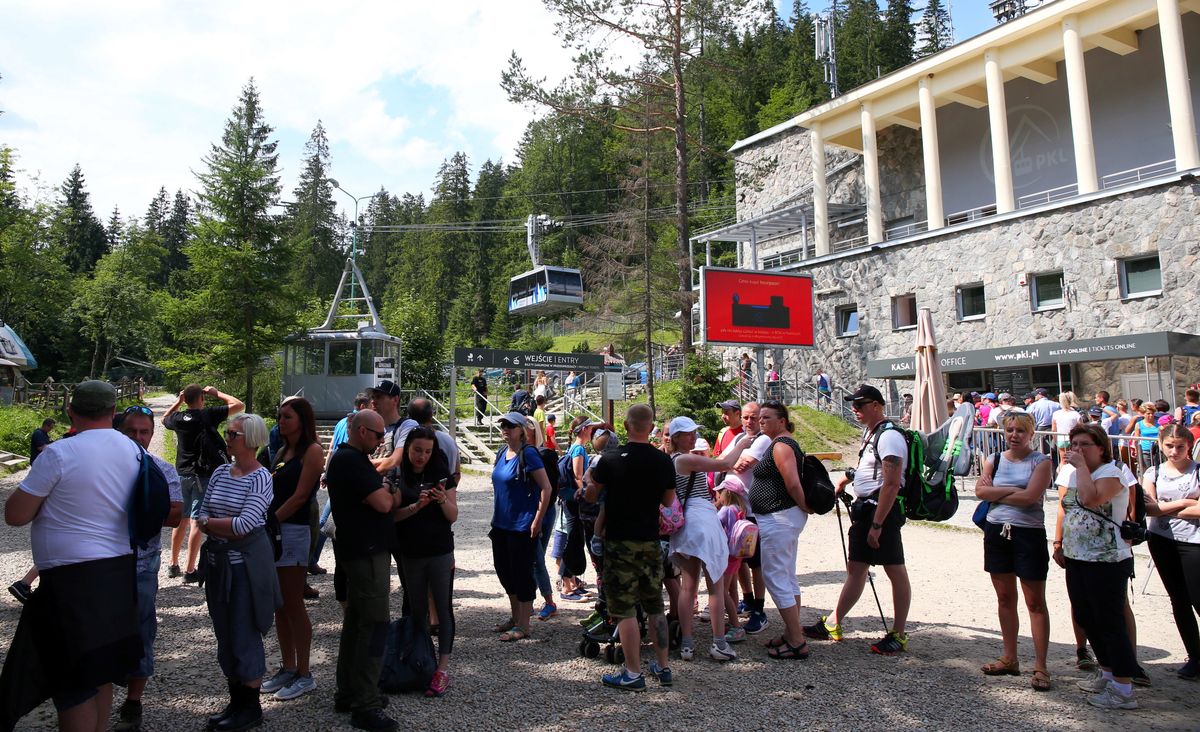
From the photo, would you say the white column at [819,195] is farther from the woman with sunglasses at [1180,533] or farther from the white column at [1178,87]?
the woman with sunglasses at [1180,533]

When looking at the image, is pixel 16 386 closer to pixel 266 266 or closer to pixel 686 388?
pixel 266 266

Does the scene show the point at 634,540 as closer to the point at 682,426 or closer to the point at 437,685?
the point at 682,426

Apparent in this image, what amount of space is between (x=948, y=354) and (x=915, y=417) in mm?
15609

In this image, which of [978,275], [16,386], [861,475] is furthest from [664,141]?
[16,386]

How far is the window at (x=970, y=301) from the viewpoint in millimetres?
22891

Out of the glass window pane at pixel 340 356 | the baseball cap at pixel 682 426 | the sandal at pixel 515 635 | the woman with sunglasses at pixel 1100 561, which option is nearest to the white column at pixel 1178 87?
the woman with sunglasses at pixel 1100 561

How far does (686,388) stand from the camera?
58.6ft

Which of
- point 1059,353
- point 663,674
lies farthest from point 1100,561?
point 1059,353

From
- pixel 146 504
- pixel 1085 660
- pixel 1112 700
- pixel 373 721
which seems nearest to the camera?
pixel 146 504

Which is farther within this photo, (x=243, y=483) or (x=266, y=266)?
(x=266, y=266)

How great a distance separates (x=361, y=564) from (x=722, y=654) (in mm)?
2590

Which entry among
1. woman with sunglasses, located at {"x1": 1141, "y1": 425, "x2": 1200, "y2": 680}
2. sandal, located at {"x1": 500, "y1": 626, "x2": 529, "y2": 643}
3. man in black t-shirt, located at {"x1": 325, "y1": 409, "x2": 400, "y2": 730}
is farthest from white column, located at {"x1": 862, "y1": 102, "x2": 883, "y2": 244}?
man in black t-shirt, located at {"x1": 325, "y1": 409, "x2": 400, "y2": 730}

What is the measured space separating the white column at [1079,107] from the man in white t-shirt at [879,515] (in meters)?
19.7

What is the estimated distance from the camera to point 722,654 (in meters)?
5.12
